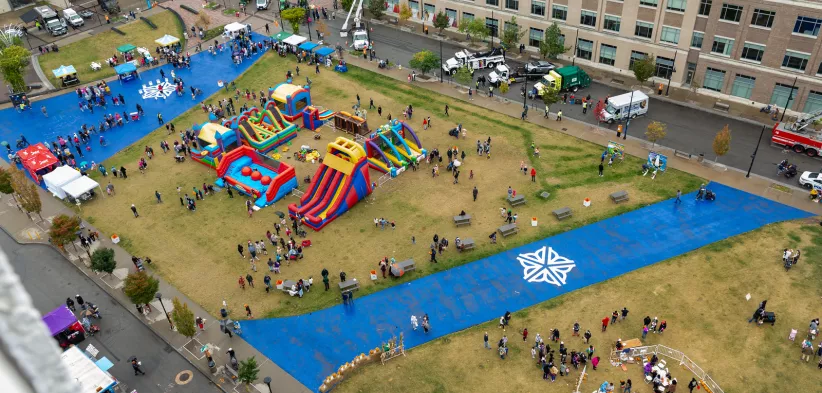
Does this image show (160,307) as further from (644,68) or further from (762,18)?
(762,18)

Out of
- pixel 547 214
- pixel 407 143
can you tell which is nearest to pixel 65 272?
pixel 407 143

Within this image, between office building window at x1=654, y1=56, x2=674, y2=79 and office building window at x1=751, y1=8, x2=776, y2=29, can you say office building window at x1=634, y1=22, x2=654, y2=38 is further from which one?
office building window at x1=751, y1=8, x2=776, y2=29

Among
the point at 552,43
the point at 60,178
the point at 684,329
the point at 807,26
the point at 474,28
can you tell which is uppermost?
the point at 807,26

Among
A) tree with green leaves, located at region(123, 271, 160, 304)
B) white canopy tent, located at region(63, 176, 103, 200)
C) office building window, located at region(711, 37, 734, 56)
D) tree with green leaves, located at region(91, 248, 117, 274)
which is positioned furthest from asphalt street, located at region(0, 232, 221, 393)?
→ office building window, located at region(711, 37, 734, 56)

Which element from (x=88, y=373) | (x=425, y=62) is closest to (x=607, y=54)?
(x=425, y=62)

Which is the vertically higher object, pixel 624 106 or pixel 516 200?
pixel 624 106

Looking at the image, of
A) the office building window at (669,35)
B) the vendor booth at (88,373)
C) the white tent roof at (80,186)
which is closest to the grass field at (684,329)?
the vendor booth at (88,373)
